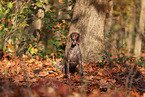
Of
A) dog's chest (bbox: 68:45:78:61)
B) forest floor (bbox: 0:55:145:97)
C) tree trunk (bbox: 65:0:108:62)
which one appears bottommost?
forest floor (bbox: 0:55:145:97)

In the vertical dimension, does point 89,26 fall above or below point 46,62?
above

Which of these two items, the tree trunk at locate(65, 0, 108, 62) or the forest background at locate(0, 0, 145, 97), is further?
the tree trunk at locate(65, 0, 108, 62)

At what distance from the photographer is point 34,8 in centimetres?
950

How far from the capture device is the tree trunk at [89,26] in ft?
23.9

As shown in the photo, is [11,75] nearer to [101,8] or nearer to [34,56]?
[34,56]

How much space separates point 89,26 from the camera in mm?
7301

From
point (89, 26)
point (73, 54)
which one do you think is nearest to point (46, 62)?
point (89, 26)

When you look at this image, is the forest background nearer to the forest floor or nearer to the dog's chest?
the forest floor

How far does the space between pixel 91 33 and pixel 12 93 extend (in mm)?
4881

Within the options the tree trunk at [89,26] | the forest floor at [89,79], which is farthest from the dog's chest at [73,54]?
the tree trunk at [89,26]

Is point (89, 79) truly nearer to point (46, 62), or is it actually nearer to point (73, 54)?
point (73, 54)

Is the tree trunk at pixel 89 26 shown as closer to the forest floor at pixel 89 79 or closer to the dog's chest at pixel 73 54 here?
the forest floor at pixel 89 79

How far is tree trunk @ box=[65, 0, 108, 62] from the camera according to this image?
730 cm

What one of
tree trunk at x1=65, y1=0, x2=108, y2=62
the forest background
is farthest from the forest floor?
tree trunk at x1=65, y1=0, x2=108, y2=62
